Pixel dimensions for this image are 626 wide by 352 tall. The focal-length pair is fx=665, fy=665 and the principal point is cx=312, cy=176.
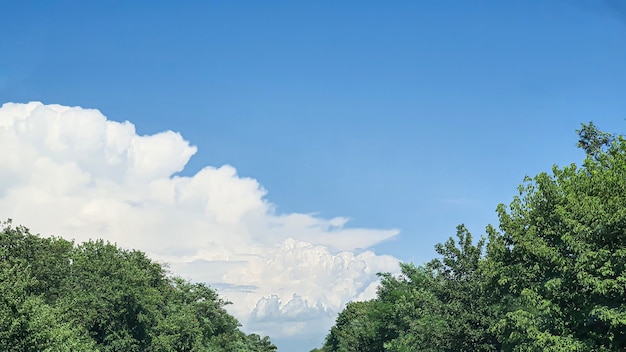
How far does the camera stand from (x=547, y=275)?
33344mm

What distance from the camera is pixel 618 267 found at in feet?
89.2

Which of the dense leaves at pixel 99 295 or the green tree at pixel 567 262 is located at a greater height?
the dense leaves at pixel 99 295

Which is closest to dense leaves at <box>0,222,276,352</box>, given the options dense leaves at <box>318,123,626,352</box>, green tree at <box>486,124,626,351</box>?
dense leaves at <box>318,123,626,352</box>

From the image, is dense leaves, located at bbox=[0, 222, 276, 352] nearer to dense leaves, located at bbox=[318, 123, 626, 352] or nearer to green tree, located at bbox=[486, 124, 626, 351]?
dense leaves, located at bbox=[318, 123, 626, 352]

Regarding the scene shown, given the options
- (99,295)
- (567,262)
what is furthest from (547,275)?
(99,295)

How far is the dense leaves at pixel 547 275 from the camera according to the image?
28.2 m

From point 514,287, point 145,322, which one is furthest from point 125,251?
point 514,287

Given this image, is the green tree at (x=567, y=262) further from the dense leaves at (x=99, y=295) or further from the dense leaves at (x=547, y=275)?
the dense leaves at (x=99, y=295)

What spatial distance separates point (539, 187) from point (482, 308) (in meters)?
11.5

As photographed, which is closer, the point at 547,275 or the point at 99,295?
the point at 547,275

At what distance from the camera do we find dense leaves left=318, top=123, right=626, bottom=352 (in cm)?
2817

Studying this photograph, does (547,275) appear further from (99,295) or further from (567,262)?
(99,295)

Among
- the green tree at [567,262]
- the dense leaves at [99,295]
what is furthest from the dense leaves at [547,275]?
the dense leaves at [99,295]

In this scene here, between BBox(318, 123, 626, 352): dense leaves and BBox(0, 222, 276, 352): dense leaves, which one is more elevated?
BBox(0, 222, 276, 352): dense leaves
